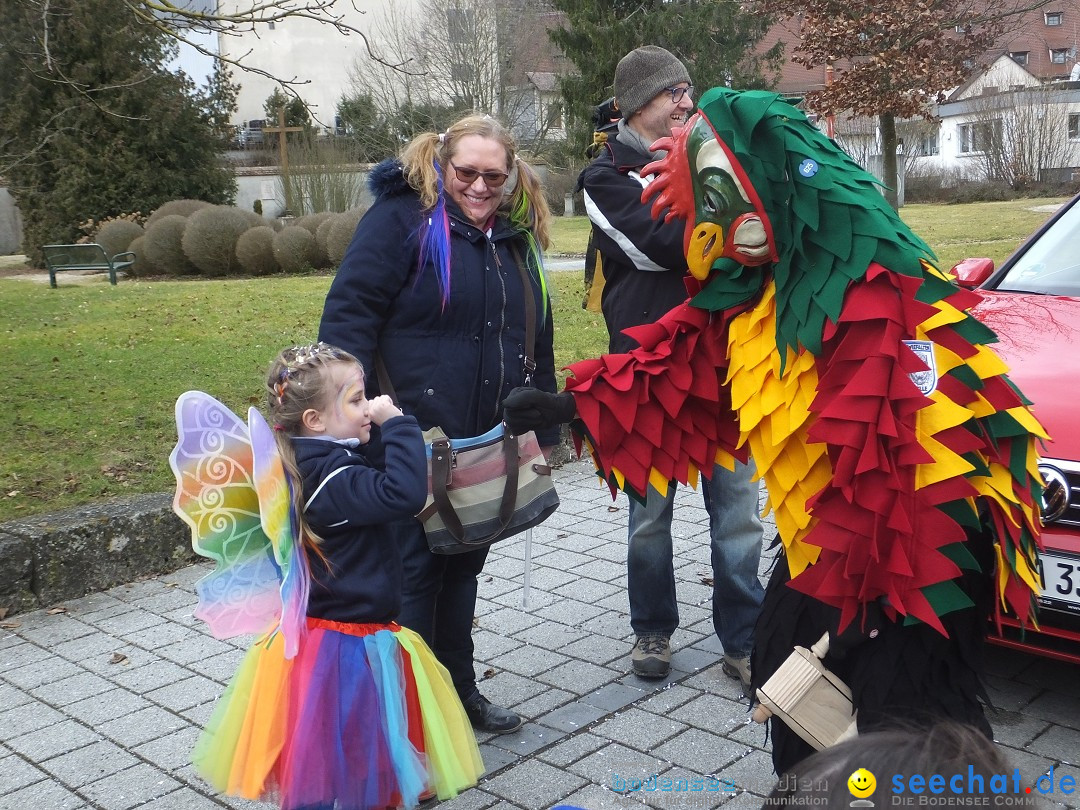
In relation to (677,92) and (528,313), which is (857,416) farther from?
(677,92)

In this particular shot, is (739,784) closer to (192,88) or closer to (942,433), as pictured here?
(942,433)

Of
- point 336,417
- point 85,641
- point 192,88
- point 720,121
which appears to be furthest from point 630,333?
point 192,88

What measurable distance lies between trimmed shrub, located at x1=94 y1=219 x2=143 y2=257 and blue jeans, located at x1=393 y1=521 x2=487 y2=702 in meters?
16.3

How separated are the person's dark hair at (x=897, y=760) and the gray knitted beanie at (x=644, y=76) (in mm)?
2884

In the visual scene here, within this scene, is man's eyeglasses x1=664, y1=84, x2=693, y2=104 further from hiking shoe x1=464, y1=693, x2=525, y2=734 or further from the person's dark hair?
the person's dark hair

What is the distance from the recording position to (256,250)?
56.2ft

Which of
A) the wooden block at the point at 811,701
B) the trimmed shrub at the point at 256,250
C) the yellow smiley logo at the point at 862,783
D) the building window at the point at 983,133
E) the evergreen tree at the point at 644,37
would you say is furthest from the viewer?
the building window at the point at 983,133

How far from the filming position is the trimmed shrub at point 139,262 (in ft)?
57.7

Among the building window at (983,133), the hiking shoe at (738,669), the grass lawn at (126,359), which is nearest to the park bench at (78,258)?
the grass lawn at (126,359)

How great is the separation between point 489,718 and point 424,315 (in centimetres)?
138

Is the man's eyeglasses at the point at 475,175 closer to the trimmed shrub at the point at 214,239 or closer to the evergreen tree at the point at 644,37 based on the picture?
the trimmed shrub at the point at 214,239

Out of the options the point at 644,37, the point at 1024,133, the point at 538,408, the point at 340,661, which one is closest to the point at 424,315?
the point at 538,408

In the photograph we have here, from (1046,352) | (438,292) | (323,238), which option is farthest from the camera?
(323,238)

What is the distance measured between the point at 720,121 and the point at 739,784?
1971mm
